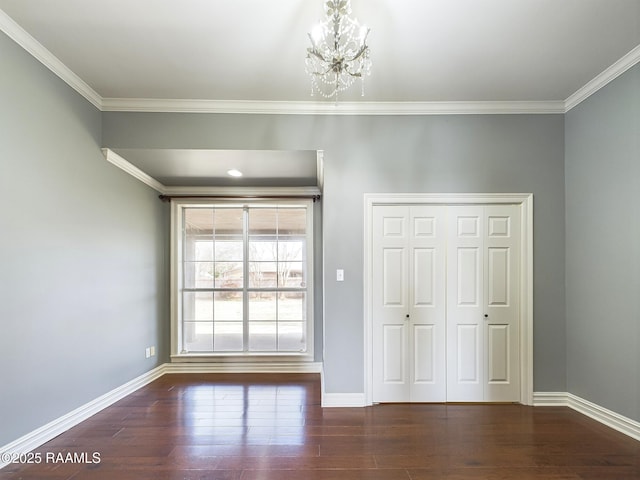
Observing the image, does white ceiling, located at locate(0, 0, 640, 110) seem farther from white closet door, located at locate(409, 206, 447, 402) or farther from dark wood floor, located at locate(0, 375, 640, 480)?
dark wood floor, located at locate(0, 375, 640, 480)

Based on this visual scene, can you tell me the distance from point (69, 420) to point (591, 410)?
431cm

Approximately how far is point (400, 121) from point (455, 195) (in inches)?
34.4

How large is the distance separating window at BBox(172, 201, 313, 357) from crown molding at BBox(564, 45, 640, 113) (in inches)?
113

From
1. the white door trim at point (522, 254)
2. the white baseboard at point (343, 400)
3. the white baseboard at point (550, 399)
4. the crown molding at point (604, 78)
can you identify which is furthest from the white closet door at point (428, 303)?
the crown molding at point (604, 78)

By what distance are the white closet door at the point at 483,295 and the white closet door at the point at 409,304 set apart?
12cm

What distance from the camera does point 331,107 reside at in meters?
3.07

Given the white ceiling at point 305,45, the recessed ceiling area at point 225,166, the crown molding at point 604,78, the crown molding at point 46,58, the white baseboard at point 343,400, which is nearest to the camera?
the white ceiling at point 305,45

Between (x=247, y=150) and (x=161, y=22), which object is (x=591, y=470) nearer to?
(x=247, y=150)

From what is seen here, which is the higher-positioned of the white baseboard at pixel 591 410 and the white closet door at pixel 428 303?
the white closet door at pixel 428 303

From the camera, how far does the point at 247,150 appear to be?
3078mm

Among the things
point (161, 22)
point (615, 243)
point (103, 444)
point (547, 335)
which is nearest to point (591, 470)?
point (547, 335)

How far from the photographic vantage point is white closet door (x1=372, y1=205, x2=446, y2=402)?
3074 mm

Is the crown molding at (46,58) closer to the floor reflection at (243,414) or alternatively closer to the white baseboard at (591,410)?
the floor reflection at (243,414)

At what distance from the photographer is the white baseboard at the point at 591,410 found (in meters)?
2.47
